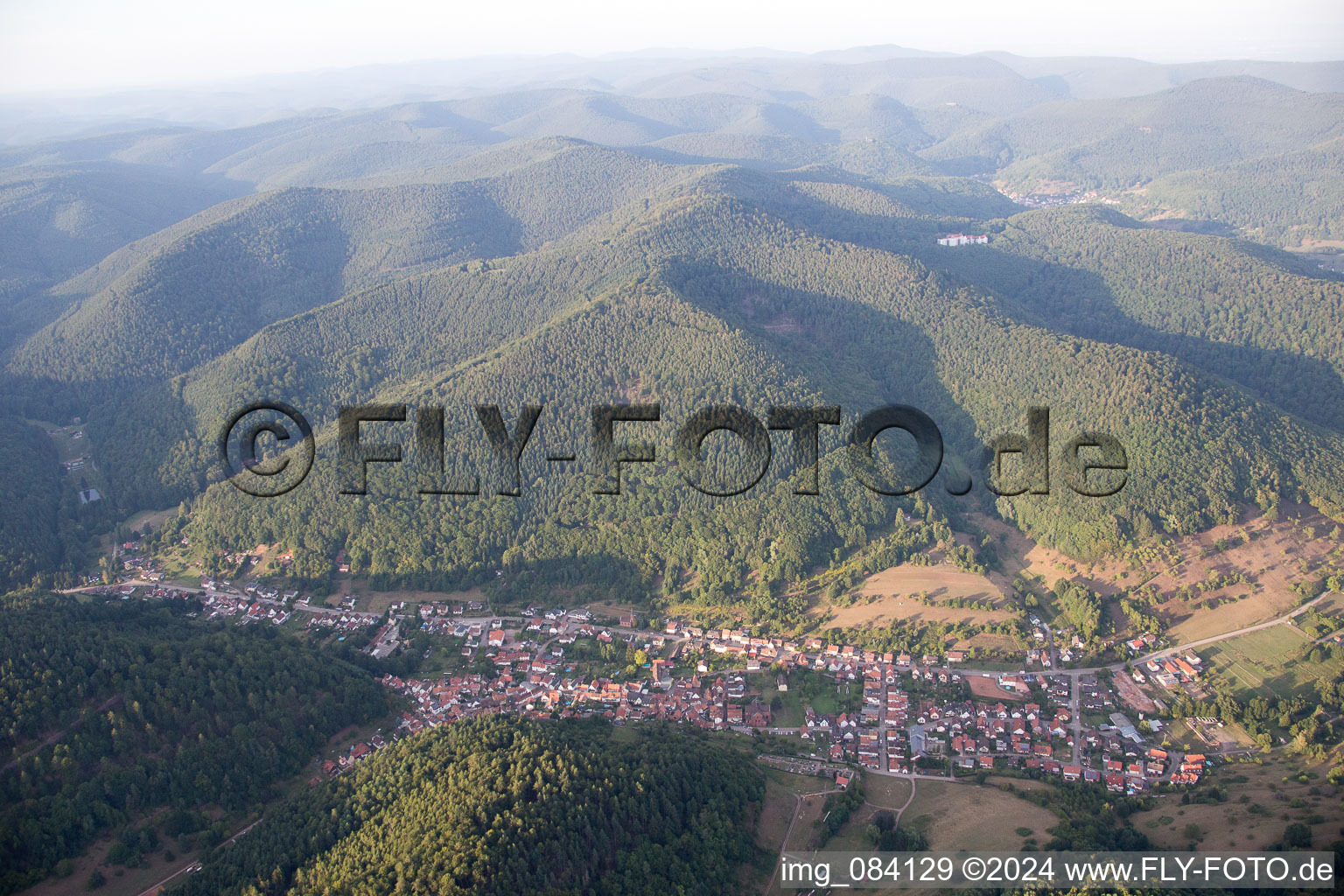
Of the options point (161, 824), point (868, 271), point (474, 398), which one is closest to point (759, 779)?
point (161, 824)

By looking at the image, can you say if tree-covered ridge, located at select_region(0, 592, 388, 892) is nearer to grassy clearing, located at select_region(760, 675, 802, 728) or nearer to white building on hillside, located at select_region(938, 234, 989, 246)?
grassy clearing, located at select_region(760, 675, 802, 728)

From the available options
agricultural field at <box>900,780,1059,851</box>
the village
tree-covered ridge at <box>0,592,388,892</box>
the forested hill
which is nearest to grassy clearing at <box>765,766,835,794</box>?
the village

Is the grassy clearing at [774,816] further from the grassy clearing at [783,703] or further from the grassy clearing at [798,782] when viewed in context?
the grassy clearing at [783,703]

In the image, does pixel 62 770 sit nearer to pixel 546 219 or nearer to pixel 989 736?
pixel 989 736

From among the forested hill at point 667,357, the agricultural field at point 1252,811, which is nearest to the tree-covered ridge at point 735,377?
the forested hill at point 667,357

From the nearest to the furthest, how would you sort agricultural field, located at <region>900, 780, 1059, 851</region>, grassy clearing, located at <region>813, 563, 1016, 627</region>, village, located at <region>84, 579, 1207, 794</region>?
1. agricultural field, located at <region>900, 780, 1059, 851</region>
2. village, located at <region>84, 579, 1207, 794</region>
3. grassy clearing, located at <region>813, 563, 1016, 627</region>

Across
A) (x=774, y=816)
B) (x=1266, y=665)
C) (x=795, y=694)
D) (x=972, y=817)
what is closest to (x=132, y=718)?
(x=774, y=816)

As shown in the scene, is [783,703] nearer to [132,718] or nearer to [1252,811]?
[1252,811]
